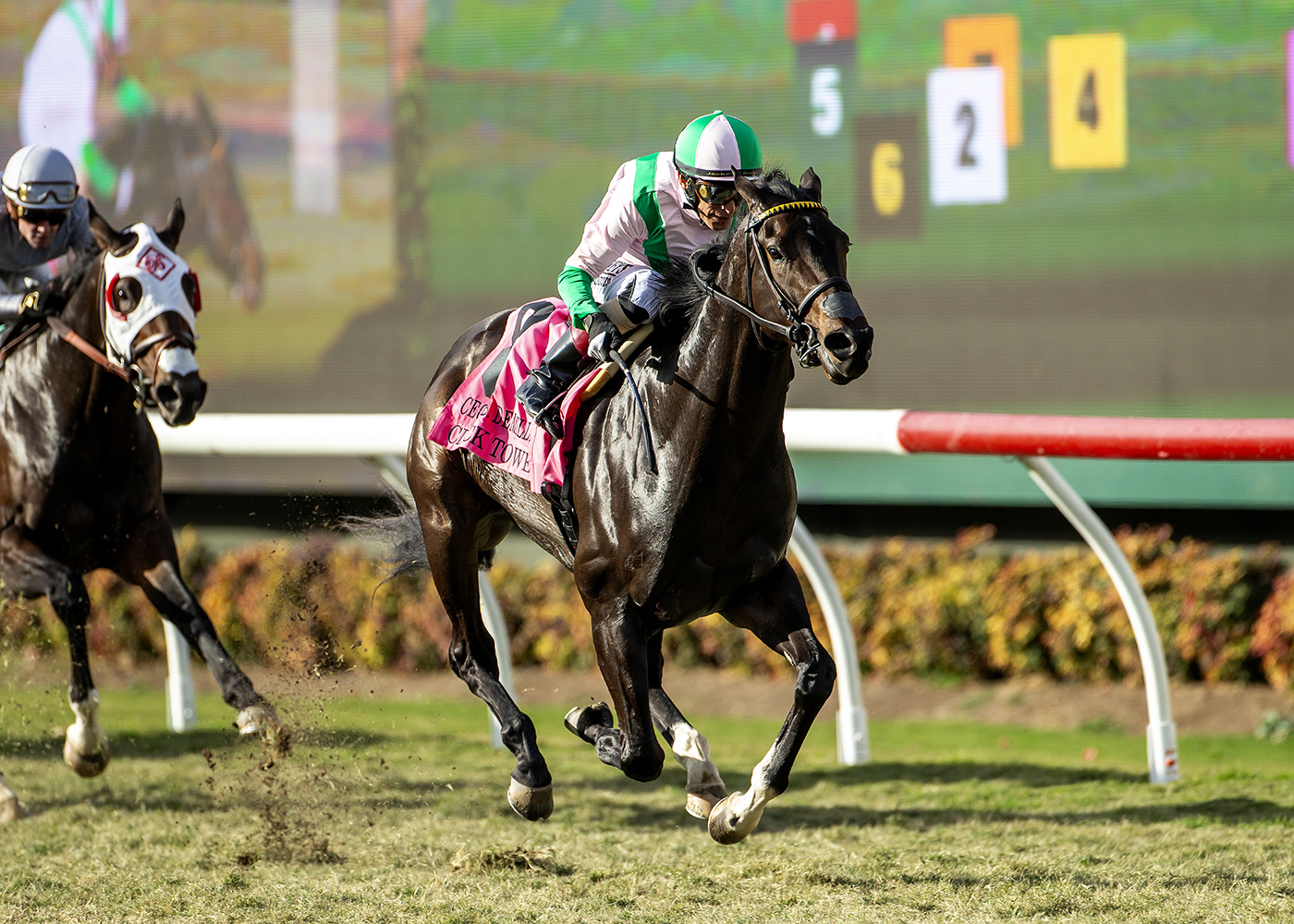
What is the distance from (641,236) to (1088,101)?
372 cm

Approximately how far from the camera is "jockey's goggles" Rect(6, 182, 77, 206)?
4.31 m

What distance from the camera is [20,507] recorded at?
4258 millimetres

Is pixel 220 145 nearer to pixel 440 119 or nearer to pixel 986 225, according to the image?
pixel 440 119

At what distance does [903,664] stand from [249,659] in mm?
3678

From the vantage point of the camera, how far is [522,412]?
11.7ft

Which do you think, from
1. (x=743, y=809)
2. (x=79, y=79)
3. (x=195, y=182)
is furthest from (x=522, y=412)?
(x=79, y=79)

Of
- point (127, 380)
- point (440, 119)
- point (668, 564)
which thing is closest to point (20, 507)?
point (127, 380)

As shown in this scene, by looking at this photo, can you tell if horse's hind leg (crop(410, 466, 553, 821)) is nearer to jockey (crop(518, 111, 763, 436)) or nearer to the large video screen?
jockey (crop(518, 111, 763, 436))

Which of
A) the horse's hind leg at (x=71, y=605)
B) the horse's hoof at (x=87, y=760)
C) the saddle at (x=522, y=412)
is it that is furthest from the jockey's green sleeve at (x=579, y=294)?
the horse's hoof at (x=87, y=760)

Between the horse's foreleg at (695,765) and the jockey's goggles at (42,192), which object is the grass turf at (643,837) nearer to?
the horse's foreleg at (695,765)

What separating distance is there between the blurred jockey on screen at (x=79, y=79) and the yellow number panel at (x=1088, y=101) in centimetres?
533

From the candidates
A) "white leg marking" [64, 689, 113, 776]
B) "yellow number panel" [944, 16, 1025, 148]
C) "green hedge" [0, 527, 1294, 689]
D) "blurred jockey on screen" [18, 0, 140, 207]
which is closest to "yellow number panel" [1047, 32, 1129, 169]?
"yellow number panel" [944, 16, 1025, 148]

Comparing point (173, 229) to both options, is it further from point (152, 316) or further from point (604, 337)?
point (604, 337)

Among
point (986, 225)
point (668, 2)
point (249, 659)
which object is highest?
point (668, 2)
